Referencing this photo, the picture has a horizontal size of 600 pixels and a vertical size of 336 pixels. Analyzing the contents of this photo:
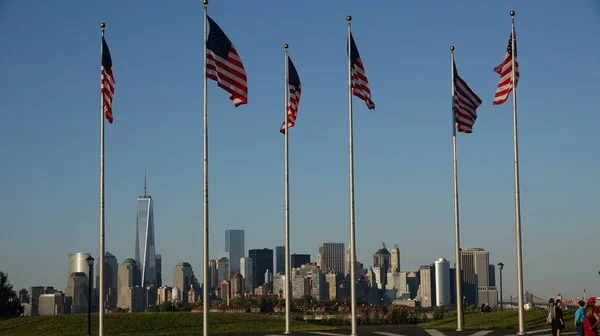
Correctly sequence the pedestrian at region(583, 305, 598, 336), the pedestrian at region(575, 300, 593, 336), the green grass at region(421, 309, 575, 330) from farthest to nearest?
the green grass at region(421, 309, 575, 330), the pedestrian at region(575, 300, 593, 336), the pedestrian at region(583, 305, 598, 336)

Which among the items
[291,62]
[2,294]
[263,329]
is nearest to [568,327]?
[263,329]

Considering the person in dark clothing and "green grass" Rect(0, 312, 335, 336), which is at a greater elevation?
the person in dark clothing

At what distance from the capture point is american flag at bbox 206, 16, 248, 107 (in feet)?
116

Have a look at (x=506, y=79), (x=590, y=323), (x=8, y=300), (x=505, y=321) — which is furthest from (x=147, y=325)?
(x=8, y=300)

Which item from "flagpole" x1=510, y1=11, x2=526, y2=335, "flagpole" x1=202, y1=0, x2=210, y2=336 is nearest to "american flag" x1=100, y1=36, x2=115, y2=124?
"flagpole" x1=202, y1=0, x2=210, y2=336

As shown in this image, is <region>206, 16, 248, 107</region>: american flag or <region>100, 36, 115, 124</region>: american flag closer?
<region>206, 16, 248, 107</region>: american flag

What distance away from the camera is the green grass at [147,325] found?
4894cm

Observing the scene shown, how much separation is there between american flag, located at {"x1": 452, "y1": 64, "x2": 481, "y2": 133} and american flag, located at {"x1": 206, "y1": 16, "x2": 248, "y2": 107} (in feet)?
38.7

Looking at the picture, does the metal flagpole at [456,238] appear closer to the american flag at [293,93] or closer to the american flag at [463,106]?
the american flag at [463,106]

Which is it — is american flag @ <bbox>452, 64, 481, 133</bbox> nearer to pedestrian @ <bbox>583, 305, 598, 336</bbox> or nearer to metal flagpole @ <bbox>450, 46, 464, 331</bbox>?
metal flagpole @ <bbox>450, 46, 464, 331</bbox>

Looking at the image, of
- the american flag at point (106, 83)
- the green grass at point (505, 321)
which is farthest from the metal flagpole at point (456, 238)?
the american flag at point (106, 83)

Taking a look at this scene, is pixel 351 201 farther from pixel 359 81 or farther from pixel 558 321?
pixel 558 321

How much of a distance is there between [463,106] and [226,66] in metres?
12.7

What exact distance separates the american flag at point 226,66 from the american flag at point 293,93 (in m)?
7.85
